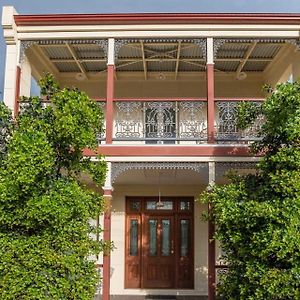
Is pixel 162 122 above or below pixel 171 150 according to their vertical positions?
above

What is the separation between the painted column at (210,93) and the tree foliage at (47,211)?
3.07 meters

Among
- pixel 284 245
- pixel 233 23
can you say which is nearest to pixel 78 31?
pixel 233 23

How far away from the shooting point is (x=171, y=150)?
1074 cm

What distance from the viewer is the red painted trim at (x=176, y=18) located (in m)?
11.2

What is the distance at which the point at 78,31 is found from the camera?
1140 cm

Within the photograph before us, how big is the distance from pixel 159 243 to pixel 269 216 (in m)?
6.09

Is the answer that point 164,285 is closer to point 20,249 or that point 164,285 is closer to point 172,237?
point 172,237

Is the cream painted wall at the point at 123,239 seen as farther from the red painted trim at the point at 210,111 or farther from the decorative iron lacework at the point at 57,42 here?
the decorative iron lacework at the point at 57,42

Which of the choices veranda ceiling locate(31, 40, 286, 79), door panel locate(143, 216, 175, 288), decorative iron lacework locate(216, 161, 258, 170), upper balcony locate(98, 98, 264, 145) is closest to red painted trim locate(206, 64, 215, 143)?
upper balcony locate(98, 98, 264, 145)

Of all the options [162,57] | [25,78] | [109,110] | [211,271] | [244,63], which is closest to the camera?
[211,271]

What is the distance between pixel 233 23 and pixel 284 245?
218 inches

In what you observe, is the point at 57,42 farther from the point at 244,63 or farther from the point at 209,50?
the point at 244,63

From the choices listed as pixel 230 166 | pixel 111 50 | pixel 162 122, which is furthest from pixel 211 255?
pixel 111 50

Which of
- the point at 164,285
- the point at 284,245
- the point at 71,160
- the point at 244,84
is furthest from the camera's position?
the point at 244,84
